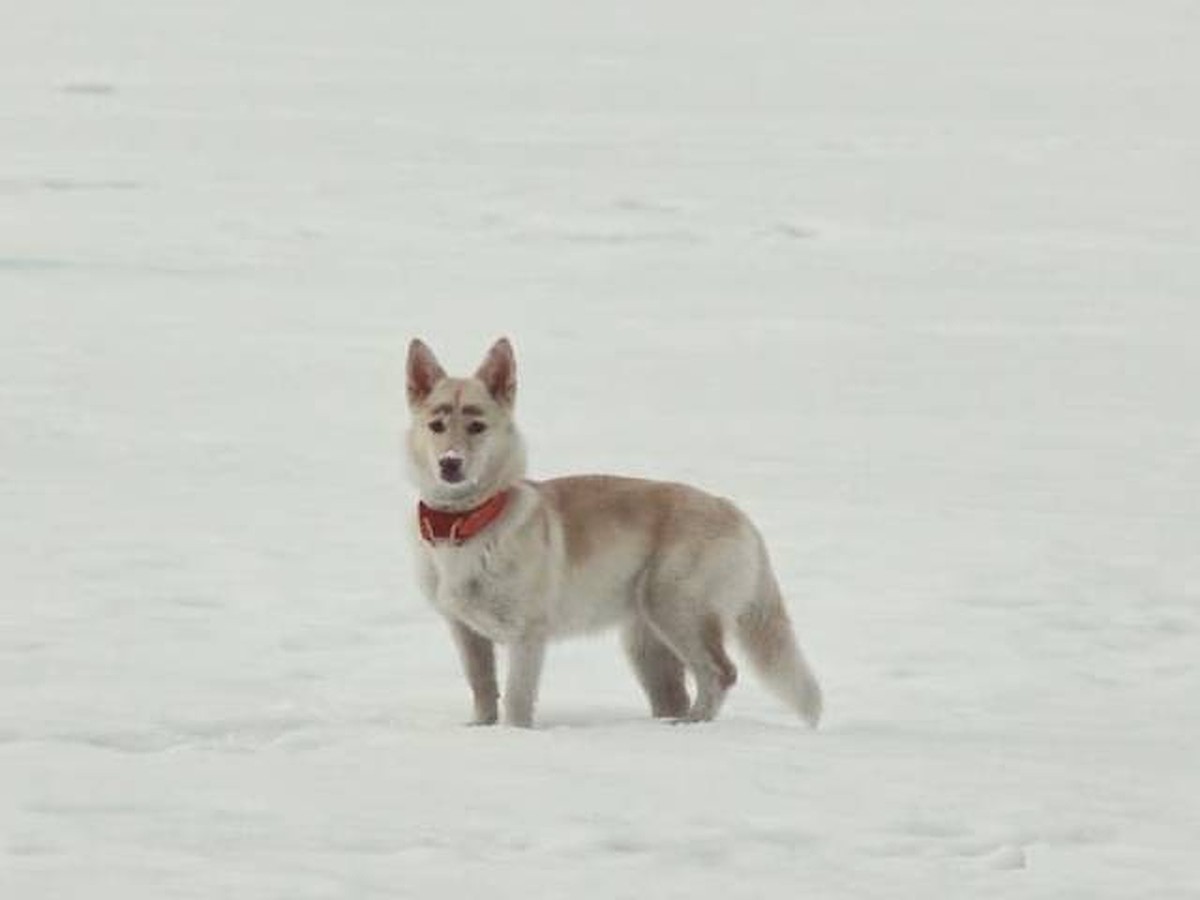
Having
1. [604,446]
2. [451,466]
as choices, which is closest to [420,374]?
[451,466]

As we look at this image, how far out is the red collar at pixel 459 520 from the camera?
7566 millimetres

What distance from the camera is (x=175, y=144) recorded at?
31688mm

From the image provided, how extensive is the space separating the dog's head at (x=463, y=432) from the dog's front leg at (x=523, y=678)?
48cm

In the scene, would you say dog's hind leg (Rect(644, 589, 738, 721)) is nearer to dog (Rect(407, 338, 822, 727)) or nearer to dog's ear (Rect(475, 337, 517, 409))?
dog (Rect(407, 338, 822, 727))

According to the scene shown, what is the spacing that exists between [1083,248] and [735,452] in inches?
420

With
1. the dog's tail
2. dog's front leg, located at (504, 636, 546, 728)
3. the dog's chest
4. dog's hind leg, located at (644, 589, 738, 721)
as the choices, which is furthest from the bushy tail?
the dog's chest

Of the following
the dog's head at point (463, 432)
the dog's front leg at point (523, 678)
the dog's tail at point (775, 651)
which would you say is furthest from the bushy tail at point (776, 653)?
the dog's head at point (463, 432)

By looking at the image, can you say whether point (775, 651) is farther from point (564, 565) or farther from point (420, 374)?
point (420, 374)

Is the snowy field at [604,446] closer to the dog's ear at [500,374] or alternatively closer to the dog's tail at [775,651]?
the dog's tail at [775,651]

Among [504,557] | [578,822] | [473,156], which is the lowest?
[578,822]

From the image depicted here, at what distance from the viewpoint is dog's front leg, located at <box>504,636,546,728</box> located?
25.3 feet

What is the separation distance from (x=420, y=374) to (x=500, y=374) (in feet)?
0.85

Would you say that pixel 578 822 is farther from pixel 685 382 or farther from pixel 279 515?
pixel 685 382

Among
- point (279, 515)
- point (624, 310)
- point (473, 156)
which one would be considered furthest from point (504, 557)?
point (473, 156)
